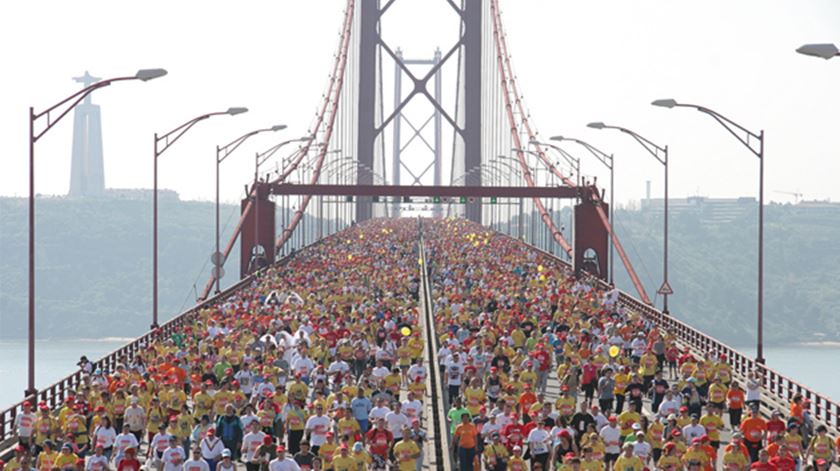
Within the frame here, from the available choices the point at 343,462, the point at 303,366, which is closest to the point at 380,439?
the point at 343,462

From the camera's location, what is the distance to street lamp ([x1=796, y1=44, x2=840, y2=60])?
54.9 ft

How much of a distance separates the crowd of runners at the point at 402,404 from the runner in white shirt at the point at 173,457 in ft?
0.04

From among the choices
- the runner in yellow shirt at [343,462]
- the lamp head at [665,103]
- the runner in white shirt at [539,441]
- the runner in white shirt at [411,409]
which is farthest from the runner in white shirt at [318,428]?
the lamp head at [665,103]

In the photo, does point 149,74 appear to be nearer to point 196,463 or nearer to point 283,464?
point 196,463

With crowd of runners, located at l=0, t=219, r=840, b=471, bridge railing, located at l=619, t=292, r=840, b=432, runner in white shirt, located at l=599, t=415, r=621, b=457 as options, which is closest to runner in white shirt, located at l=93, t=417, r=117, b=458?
crowd of runners, located at l=0, t=219, r=840, b=471

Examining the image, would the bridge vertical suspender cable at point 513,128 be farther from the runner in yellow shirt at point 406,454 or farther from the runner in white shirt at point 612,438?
the runner in yellow shirt at point 406,454

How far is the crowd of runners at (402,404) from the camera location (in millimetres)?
14414

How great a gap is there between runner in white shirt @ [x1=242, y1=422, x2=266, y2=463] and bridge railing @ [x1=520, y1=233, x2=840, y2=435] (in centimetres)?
730

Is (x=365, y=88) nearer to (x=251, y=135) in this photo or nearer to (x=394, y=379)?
(x=251, y=135)

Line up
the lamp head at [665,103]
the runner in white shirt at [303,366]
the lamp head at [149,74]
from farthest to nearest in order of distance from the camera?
the lamp head at [665,103] → the lamp head at [149,74] → the runner in white shirt at [303,366]

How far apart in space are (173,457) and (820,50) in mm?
9005

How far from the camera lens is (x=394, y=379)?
19625mm

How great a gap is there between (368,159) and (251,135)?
8709cm

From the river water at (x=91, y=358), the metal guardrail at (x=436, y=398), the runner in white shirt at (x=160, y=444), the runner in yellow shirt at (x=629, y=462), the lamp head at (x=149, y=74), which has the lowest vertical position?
the river water at (x=91, y=358)
